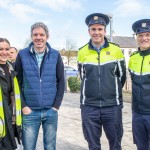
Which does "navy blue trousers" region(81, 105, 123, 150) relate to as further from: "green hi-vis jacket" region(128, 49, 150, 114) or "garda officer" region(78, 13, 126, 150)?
"green hi-vis jacket" region(128, 49, 150, 114)

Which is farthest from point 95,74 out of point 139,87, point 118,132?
point 118,132

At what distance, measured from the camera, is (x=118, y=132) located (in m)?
4.46

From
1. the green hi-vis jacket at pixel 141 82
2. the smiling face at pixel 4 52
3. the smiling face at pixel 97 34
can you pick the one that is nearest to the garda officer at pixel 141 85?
the green hi-vis jacket at pixel 141 82

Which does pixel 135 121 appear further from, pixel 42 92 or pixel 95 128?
pixel 42 92

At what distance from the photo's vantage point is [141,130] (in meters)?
4.21

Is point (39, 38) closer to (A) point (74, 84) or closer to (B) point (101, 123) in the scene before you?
(B) point (101, 123)

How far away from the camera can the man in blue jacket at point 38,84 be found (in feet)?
13.4

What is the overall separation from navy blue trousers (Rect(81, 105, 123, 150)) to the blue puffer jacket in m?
0.62

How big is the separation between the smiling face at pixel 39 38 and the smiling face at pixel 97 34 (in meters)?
0.69

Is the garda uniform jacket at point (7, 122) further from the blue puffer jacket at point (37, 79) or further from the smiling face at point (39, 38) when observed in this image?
the smiling face at point (39, 38)

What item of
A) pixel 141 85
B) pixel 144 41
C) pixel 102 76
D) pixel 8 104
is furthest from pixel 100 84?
pixel 8 104

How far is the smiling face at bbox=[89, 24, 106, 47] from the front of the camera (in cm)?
431

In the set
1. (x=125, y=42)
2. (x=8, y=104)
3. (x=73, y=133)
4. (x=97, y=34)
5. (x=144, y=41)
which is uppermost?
(x=125, y=42)

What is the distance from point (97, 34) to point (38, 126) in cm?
150
